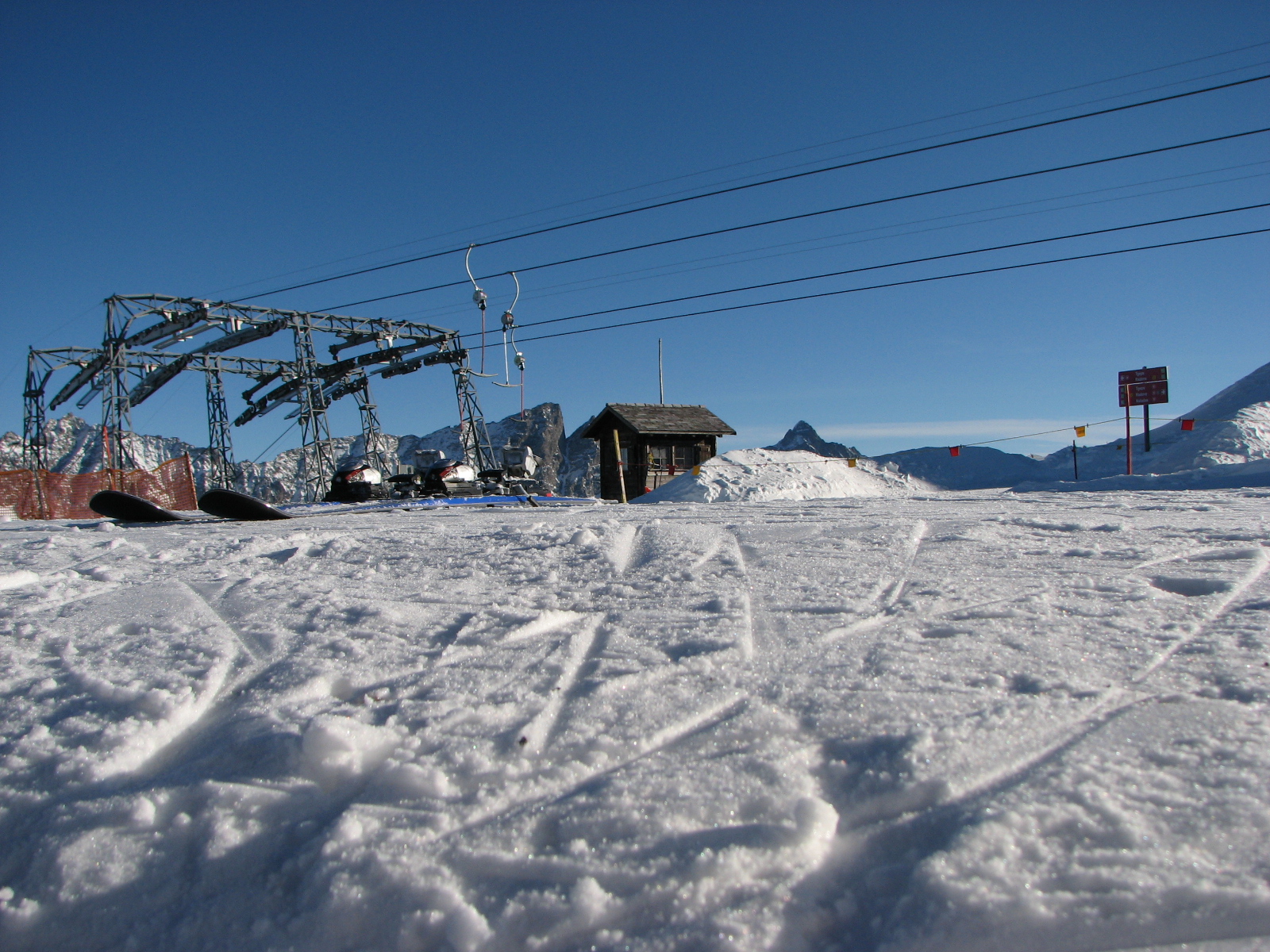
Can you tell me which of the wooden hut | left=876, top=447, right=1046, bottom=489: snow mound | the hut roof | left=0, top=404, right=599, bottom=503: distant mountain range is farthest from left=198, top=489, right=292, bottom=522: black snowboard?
left=0, top=404, right=599, bottom=503: distant mountain range

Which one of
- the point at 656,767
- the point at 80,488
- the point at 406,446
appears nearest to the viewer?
the point at 656,767

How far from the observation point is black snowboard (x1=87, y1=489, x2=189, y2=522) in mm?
7910

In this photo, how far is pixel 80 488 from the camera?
1794cm

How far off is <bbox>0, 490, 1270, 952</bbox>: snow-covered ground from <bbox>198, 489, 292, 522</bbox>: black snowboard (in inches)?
182

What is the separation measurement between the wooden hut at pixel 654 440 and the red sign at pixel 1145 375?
46.2ft

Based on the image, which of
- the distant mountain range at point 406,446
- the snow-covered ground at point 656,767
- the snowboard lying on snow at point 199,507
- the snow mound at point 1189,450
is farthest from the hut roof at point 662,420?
the distant mountain range at point 406,446

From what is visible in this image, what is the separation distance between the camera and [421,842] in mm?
1474

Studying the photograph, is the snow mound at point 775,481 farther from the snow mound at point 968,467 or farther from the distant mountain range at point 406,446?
the distant mountain range at point 406,446

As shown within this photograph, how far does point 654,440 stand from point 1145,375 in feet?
59.8

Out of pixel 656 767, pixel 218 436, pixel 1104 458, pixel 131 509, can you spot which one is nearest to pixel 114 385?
pixel 218 436

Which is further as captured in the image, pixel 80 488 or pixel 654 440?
pixel 654 440

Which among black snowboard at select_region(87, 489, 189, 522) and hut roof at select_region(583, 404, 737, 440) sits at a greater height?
hut roof at select_region(583, 404, 737, 440)

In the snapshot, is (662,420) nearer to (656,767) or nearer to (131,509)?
(131,509)

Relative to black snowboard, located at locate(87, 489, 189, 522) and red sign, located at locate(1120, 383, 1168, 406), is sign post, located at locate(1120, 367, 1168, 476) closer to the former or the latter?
red sign, located at locate(1120, 383, 1168, 406)
